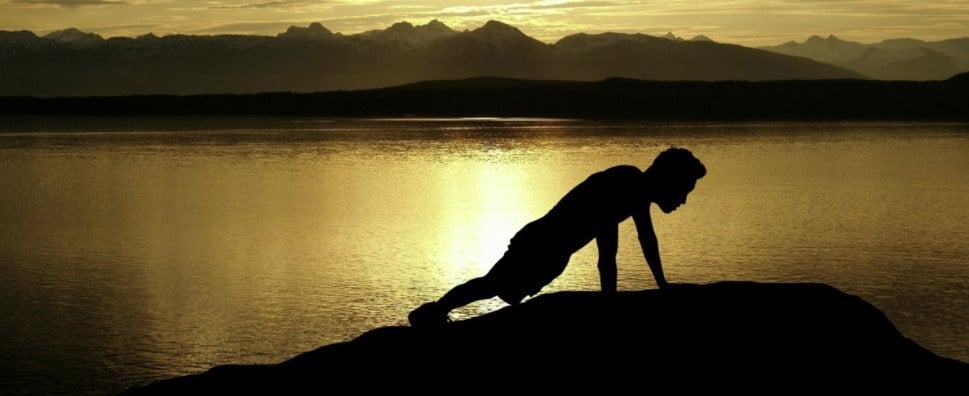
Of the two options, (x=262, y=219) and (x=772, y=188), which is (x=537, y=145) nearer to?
(x=772, y=188)

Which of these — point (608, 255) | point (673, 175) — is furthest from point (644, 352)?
point (673, 175)

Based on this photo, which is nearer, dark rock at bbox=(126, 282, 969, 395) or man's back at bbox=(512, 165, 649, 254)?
dark rock at bbox=(126, 282, 969, 395)

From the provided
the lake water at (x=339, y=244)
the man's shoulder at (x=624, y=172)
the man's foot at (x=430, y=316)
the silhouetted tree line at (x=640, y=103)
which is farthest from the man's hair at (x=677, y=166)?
the silhouetted tree line at (x=640, y=103)

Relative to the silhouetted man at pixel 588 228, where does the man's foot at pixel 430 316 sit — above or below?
below

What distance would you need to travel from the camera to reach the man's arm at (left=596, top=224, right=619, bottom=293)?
8641 millimetres

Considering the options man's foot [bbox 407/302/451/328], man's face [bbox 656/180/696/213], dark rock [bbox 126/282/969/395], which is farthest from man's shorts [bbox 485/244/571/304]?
man's face [bbox 656/180/696/213]

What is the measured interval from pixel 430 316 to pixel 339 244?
19628 mm

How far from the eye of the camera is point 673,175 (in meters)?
8.30

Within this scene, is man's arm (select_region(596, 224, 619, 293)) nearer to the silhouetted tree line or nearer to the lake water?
the lake water

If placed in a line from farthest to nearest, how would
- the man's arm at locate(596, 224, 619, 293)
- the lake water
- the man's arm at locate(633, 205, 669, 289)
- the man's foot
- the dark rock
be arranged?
the lake water, the man's foot, the man's arm at locate(596, 224, 619, 293), the man's arm at locate(633, 205, 669, 289), the dark rock

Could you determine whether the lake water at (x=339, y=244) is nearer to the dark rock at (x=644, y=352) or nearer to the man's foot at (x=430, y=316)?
the dark rock at (x=644, y=352)

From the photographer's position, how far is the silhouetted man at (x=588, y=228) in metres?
8.34

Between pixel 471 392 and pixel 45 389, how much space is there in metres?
8.77

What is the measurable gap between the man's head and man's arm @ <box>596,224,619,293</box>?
511 mm
